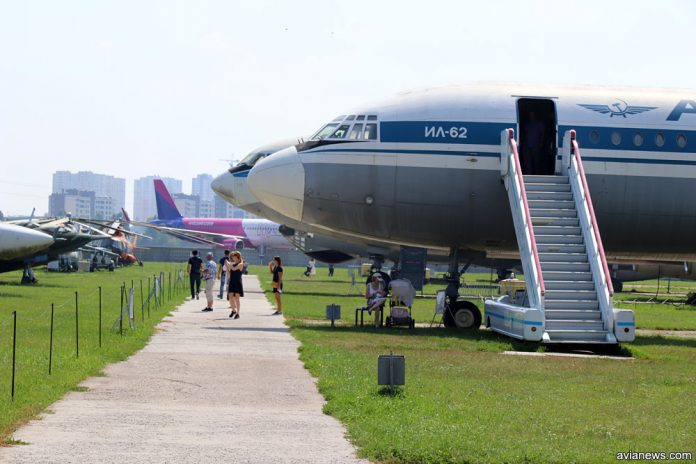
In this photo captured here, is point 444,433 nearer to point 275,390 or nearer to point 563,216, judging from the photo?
point 275,390

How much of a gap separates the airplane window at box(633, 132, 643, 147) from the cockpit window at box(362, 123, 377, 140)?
5885mm

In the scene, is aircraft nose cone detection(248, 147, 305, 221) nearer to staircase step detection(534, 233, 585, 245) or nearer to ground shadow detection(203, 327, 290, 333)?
ground shadow detection(203, 327, 290, 333)

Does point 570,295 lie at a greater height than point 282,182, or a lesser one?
lesser

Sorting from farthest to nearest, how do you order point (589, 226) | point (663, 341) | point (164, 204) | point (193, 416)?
point (164, 204), point (663, 341), point (589, 226), point (193, 416)

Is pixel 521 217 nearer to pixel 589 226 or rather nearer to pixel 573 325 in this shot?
pixel 589 226

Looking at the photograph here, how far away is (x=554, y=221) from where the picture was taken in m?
24.3

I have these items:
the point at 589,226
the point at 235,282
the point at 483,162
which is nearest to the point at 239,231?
the point at 235,282

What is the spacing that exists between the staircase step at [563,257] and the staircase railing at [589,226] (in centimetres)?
18

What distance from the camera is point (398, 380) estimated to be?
13914mm

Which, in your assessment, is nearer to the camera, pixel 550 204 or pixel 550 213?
pixel 550 213

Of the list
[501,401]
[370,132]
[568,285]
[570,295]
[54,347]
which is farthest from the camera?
A: [370,132]

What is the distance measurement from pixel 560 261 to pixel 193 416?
12.6 metres

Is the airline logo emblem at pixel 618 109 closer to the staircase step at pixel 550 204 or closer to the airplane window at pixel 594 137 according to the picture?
the airplane window at pixel 594 137

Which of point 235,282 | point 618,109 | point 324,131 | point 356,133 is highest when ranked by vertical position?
point 618,109
